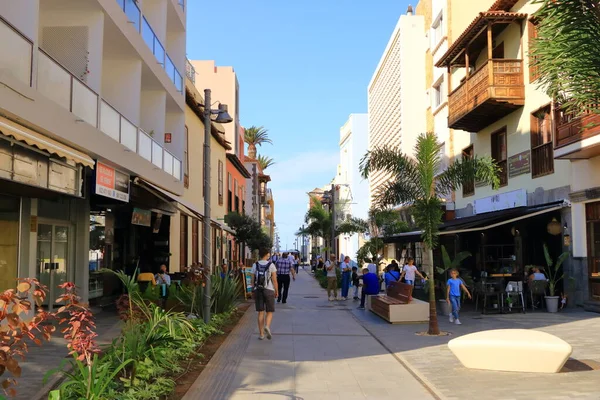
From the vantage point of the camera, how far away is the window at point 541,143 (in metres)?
17.9

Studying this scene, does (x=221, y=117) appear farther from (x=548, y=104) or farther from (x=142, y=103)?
(x=548, y=104)

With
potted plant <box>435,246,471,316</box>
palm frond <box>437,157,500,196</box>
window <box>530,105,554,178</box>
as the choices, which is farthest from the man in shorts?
window <box>530,105,554,178</box>

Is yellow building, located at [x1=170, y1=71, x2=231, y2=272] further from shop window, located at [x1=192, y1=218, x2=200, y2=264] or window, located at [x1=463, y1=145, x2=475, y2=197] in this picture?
window, located at [x1=463, y1=145, x2=475, y2=197]

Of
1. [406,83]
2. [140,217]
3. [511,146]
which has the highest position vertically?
[406,83]

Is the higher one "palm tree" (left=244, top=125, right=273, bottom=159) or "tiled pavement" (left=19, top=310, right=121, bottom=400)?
"palm tree" (left=244, top=125, right=273, bottom=159)

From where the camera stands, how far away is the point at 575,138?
15102 millimetres

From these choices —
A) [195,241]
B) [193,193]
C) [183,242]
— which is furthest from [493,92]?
[195,241]

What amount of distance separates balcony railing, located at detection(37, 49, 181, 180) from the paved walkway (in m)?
5.62

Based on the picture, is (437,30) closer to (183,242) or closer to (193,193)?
(193,193)

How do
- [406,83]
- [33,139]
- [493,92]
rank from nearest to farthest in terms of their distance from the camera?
[33,139] < [493,92] < [406,83]

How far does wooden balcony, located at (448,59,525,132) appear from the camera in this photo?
19.2 metres

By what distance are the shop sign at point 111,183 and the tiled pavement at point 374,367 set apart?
4.47 metres

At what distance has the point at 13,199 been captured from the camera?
12.5m

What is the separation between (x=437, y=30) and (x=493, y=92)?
440 inches
